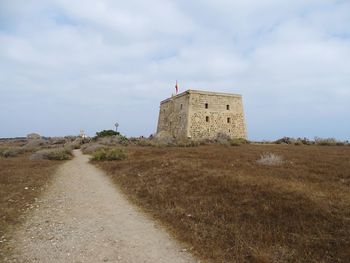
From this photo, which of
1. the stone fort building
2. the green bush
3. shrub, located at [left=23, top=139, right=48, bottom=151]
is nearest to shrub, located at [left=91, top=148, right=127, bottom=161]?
shrub, located at [left=23, top=139, right=48, bottom=151]

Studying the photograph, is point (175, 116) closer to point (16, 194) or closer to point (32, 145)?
point (32, 145)

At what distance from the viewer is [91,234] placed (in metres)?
6.18

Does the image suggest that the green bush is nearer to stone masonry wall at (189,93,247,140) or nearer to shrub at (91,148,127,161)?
stone masonry wall at (189,93,247,140)

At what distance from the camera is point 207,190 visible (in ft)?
28.0

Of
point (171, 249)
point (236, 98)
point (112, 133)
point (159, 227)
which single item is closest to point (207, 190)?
point (159, 227)

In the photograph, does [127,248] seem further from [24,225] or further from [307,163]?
[307,163]

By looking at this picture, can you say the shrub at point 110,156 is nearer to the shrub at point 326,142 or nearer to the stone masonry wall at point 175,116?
the stone masonry wall at point 175,116

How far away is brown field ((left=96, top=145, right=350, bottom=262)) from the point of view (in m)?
5.15

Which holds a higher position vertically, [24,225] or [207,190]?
[207,190]

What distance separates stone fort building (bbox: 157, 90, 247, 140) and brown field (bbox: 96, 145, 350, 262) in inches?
782

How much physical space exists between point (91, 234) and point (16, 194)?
4414 millimetres

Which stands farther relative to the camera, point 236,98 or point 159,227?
point 236,98

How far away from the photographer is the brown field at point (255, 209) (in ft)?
16.9

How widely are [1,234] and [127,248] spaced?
2717 millimetres
